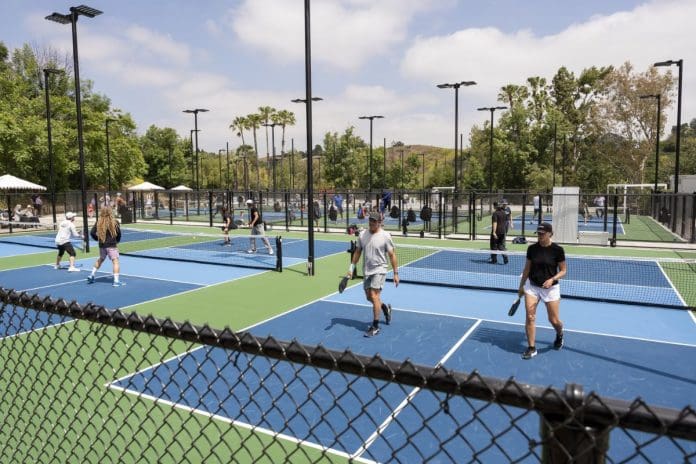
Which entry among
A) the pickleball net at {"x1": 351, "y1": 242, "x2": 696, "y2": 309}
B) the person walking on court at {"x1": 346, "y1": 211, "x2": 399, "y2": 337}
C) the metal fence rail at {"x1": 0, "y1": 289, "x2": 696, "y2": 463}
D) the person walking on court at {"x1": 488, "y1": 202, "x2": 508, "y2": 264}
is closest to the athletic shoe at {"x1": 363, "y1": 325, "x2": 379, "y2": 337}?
the person walking on court at {"x1": 346, "y1": 211, "x2": 399, "y2": 337}

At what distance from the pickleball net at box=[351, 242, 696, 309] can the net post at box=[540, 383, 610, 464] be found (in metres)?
10.9

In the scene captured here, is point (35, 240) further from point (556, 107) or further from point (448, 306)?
point (556, 107)

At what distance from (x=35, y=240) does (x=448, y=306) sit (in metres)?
21.1

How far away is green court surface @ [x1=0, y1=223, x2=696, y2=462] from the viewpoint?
4098 millimetres

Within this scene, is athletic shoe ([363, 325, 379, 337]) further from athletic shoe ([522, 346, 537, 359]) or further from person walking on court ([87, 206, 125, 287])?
person walking on court ([87, 206, 125, 287])

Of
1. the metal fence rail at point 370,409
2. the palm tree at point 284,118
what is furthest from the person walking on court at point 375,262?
the palm tree at point 284,118

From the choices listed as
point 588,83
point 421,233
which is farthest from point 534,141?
point 421,233

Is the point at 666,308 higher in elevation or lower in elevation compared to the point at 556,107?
lower

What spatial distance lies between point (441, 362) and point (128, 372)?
421 centimetres

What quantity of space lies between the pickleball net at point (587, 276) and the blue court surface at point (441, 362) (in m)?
1.06

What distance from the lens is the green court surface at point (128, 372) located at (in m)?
4.10

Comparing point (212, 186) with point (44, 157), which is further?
point (212, 186)

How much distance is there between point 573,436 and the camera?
148 cm

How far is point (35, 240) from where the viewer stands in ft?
82.2
